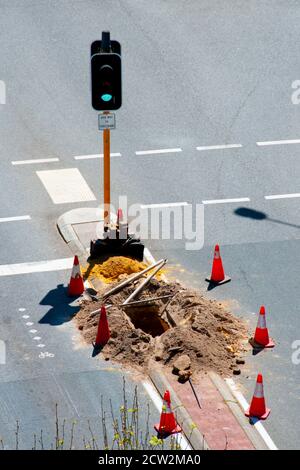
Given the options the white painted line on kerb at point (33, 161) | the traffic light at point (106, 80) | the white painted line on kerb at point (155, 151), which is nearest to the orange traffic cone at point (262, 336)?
the traffic light at point (106, 80)

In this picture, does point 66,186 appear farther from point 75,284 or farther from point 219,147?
point 75,284

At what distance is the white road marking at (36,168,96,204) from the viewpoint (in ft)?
76.5

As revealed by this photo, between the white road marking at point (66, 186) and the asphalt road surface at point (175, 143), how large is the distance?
4cm

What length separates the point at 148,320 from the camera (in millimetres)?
19562

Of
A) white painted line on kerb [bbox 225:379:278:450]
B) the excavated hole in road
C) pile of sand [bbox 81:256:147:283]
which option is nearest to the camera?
white painted line on kerb [bbox 225:379:278:450]

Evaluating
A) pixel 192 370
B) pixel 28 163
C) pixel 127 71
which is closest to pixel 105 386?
pixel 192 370

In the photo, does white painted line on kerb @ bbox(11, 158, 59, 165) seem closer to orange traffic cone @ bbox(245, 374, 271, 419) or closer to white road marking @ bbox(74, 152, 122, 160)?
white road marking @ bbox(74, 152, 122, 160)

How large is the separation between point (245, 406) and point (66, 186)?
25.5 ft

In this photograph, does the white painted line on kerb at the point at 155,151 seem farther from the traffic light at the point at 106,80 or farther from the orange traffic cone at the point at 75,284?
the orange traffic cone at the point at 75,284

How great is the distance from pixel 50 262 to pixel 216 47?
1016 cm

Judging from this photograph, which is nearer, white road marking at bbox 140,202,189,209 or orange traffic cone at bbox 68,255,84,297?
orange traffic cone at bbox 68,255,84,297

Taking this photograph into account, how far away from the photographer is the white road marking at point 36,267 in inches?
819

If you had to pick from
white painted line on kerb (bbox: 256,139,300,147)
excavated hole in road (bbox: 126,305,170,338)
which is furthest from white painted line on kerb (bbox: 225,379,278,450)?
white painted line on kerb (bbox: 256,139,300,147)

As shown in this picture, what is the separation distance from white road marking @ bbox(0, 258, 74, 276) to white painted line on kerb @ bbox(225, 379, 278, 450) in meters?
4.40
